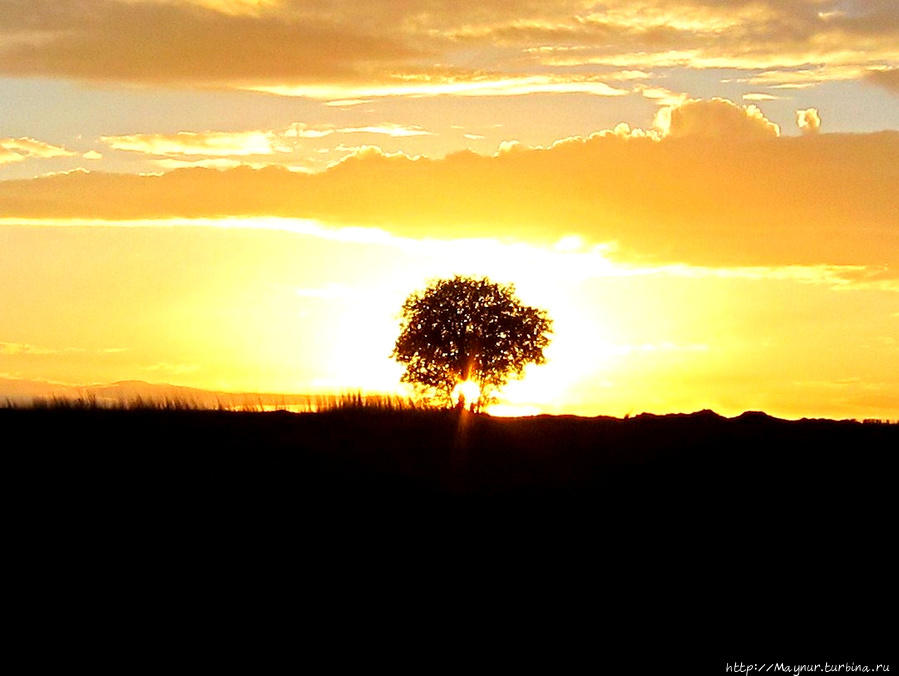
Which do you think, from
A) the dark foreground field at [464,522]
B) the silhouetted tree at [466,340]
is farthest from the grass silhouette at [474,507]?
the silhouetted tree at [466,340]

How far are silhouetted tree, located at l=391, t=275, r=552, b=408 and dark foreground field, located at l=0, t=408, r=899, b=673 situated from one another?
115 feet

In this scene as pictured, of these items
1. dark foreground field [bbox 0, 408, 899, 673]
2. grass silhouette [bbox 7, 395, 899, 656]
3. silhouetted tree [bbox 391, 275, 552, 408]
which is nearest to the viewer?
dark foreground field [bbox 0, 408, 899, 673]

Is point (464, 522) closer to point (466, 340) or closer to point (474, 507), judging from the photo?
point (474, 507)

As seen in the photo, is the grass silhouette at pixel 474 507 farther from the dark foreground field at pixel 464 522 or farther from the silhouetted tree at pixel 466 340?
the silhouetted tree at pixel 466 340

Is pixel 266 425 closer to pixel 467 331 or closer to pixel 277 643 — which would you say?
pixel 277 643

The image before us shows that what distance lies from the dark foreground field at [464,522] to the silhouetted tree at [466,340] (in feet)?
115

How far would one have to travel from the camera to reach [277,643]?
18219 mm

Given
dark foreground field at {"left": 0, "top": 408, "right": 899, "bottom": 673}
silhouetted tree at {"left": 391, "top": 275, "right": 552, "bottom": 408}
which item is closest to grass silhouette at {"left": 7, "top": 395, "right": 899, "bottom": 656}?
dark foreground field at {"left": 0, "top": 408, "right": 899, "bottom": 673}

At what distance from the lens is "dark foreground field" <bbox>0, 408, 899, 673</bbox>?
19672 mm

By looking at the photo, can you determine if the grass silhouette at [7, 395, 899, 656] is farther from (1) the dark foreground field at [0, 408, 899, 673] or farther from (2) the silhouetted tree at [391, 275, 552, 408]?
(2) the silhouetted tree at [391, 275, 552, 408]

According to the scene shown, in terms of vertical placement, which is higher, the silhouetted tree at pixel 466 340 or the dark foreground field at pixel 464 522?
the silhouetted tree at pixel 466 340

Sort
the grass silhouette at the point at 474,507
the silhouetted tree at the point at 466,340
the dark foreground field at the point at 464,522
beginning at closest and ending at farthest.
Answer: the dark foreground field at the point at 464,522 < the grass silhouette at the point at 474,507 < the silhouetted tree at the point at 466,340

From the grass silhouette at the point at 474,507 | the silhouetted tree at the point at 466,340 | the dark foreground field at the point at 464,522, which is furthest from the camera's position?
the silhouetted tree at the point at 466,340

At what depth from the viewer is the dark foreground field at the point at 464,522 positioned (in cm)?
1967
